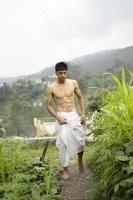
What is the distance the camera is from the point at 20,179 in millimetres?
4441

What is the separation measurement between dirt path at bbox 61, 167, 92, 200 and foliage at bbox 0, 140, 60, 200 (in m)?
0.19

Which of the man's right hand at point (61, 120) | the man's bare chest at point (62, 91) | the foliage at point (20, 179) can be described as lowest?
the foliage at point (20, 179)

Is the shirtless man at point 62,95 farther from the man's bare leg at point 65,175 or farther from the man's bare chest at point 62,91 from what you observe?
the man's bare leg at point 65,175

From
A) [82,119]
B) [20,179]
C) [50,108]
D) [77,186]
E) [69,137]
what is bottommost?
[77,186]

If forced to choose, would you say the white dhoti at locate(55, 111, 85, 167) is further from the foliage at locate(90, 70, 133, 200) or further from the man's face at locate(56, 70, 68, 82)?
the foliage at locate(90, 70, 133, 200)

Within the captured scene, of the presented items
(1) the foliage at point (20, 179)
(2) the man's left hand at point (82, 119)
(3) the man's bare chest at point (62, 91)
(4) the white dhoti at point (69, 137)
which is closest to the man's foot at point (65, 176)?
(4) the white dhoti at point (69, 137)

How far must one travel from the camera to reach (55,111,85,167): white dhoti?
230 inches

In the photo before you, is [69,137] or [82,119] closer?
[69,137]

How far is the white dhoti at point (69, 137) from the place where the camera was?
585 centimetres

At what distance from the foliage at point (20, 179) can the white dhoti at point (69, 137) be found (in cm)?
73

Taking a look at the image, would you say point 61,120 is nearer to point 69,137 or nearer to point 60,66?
point 69,137

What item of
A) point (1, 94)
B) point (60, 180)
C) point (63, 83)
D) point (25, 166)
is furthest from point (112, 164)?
point (1, 94)

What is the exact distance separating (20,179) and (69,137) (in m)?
1.53

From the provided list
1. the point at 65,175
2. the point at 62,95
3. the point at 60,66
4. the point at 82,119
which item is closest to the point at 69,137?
the point at 82,119
